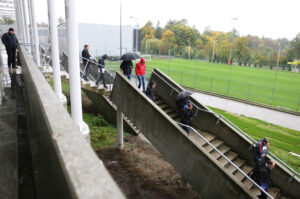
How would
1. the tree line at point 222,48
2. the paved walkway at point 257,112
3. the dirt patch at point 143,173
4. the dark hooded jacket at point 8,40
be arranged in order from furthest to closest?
1. the tree line at point 222,48
2. the paved walkway at point 257,112
3. the dark hooded jacket at point 8,40
4. the dirt patch at point 143,173

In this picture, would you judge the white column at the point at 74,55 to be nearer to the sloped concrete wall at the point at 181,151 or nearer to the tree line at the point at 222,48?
the sloped concrete wall at the point at 181,151

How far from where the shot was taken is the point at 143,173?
988 centimetres

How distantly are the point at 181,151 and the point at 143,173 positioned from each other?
305 cm

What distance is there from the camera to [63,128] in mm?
1975

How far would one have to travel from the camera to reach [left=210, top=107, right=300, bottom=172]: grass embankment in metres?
11.8

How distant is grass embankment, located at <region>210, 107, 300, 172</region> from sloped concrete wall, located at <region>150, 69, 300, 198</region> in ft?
9.13

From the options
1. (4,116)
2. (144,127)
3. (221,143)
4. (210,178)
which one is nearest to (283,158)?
(221,143)

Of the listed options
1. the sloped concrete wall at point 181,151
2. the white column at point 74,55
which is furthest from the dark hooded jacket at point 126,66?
the white column at point 74,55

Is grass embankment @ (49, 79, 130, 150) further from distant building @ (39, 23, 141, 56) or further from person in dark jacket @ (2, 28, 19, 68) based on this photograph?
distant building @ (39, 23, 141, 56)

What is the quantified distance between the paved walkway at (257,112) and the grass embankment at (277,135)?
1.32 m

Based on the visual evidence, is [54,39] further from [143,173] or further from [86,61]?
[143,173]

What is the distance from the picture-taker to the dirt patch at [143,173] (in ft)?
28.5

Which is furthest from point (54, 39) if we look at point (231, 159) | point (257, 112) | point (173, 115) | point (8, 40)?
point (257, 112)

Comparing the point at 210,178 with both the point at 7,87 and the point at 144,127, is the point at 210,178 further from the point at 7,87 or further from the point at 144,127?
the point at 7,87
